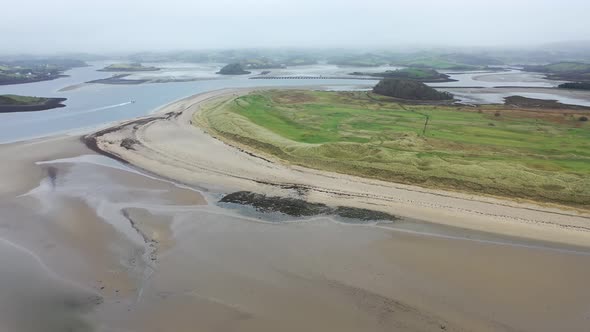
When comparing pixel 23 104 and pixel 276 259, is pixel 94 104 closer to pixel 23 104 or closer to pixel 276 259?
pixel 23 104

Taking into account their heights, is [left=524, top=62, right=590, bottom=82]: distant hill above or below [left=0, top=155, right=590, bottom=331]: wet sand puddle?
above

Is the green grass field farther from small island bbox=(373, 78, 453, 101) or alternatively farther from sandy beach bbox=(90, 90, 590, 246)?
small island bbox=(373, 78, 453, 101)

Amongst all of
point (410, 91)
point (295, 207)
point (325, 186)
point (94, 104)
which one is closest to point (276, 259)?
point (295, 207)

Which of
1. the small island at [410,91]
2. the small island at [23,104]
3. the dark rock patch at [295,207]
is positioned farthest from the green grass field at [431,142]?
the small island at [23,104]

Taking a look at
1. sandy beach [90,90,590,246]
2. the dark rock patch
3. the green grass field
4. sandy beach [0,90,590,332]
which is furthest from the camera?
the green grass field

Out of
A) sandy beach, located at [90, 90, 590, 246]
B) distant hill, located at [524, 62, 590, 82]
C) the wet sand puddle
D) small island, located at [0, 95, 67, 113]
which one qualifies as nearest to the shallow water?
small island, located at [0, 95, 67, 113]

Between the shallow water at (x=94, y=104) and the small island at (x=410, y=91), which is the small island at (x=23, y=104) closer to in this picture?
the shallow water at (x=94, y=104)

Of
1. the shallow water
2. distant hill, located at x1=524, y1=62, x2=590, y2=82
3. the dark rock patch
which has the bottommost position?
the dark rock patch
